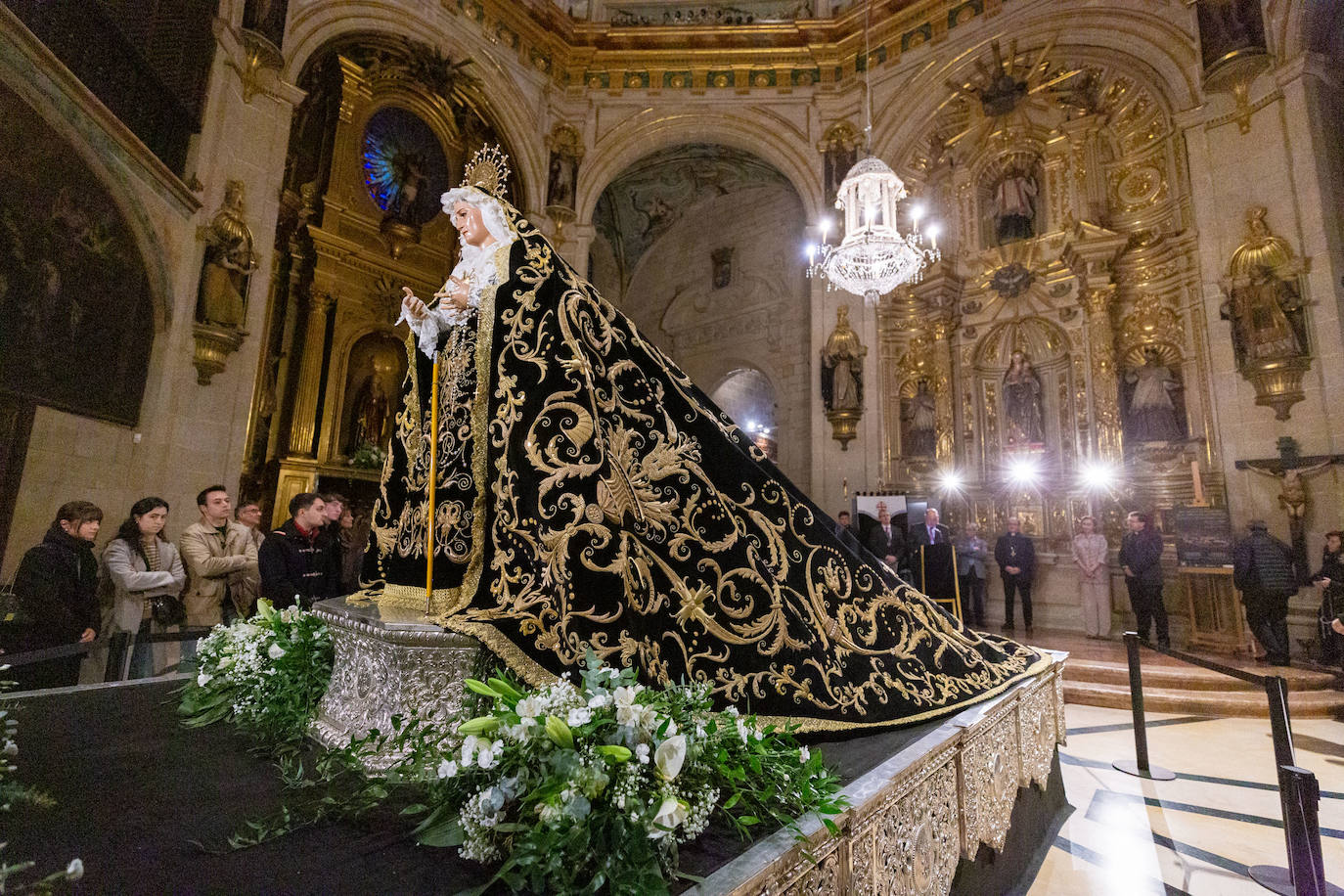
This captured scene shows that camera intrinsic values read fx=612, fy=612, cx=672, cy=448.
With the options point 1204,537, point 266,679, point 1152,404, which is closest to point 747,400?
point 1152,404

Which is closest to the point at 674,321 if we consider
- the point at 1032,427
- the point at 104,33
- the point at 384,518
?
the point at 1032,427

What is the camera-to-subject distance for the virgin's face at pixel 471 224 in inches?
79.1

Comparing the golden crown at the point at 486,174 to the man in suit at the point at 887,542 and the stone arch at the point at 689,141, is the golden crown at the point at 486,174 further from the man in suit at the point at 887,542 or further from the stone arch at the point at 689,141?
the stone arch at the point at 689,141

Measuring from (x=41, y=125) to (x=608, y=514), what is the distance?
18.4 ft

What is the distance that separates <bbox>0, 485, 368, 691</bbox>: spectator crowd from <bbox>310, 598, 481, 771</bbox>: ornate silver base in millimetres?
1084

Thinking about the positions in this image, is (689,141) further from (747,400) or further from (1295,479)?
(1295,479)

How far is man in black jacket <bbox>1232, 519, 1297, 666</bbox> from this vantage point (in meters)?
5.86

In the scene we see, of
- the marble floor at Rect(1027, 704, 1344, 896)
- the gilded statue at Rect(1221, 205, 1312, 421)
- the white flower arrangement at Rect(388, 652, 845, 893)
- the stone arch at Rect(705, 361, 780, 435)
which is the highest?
the stone arch at Rect(705, 361, 780, 435)

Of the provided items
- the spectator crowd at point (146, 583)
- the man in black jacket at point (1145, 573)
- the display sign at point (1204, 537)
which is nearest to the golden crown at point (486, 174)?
the spectator crowd at point (146, 583)

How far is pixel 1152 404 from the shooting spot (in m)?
8.36

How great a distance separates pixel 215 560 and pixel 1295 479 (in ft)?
31.9

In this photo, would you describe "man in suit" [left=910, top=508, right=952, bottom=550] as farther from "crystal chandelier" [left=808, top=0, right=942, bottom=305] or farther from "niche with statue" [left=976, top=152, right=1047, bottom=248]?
"niche with statue" [left=976, top=152, right=1047, bottom=248]

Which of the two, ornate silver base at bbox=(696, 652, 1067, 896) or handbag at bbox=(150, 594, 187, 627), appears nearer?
ornate silver base at bbox=(696, 652, 1067, 896)

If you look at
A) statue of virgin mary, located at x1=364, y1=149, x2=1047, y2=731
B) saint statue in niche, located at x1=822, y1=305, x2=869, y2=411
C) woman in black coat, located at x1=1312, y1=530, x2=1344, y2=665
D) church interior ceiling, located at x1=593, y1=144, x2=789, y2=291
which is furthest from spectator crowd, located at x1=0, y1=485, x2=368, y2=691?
church interior ceiling, located at x1=593, y1=144, x2=789, y2=291
